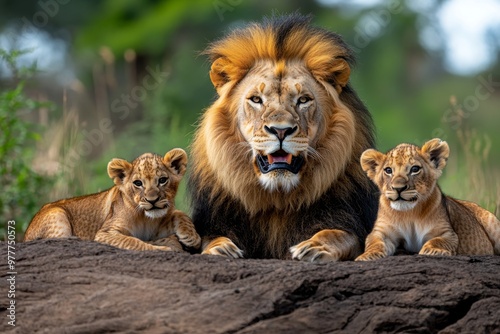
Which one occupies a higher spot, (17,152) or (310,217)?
(17,152)

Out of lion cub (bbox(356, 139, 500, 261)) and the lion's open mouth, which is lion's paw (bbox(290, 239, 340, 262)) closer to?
lion cub (bbox(356, 139, 500, 261))

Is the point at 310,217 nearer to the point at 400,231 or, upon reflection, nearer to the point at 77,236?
the point at 400,231

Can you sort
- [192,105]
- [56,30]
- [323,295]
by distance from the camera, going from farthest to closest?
1. [56,30]
2. [192,105]
3. [323,295]

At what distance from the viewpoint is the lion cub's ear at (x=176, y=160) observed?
6.35 m

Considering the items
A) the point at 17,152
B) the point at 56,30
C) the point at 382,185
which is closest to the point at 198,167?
the point at 382,185

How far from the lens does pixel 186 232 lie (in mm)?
6305

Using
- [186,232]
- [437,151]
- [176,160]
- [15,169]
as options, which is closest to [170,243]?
[186,232]

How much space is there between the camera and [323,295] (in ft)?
17.2

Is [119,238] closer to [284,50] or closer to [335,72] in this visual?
[284,50]

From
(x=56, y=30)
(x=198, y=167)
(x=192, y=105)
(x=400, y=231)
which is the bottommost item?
(x=400, y=231)

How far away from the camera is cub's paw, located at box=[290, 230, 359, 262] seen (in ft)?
19.5

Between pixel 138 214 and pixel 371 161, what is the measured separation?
139cm

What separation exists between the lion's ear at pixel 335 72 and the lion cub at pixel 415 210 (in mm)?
695

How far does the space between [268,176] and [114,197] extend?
96 cm
